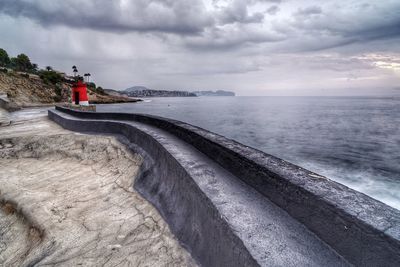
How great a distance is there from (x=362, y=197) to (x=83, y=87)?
82.1 feet

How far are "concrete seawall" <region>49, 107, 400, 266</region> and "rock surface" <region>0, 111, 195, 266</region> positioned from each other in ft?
1.05

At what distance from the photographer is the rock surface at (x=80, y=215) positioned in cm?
318

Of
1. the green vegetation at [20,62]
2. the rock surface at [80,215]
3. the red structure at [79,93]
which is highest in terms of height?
the green vegetation at [20,62]

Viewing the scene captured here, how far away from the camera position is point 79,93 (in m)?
24.1

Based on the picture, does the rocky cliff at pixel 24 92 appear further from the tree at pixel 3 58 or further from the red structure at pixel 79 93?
the tree at pixel 3 58

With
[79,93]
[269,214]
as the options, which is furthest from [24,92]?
[269,214]

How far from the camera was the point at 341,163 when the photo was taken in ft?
52.6

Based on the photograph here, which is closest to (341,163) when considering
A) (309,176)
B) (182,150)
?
(182,150)

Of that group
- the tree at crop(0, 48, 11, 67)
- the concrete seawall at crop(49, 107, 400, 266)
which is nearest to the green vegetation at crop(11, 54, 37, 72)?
the tree at crop(0, 48, 11, 67)

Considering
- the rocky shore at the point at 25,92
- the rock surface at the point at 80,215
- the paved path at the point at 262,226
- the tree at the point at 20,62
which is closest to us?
the paved path at the point at 262,226

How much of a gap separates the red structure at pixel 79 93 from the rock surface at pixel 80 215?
56.1 ft

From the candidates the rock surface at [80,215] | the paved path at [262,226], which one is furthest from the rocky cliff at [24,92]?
the paved path at [262,226]

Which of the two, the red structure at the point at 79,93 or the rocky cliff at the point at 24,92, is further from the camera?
the rocky cliff at the point at 24,92

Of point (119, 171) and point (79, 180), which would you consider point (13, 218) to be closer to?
point (79, 180)
